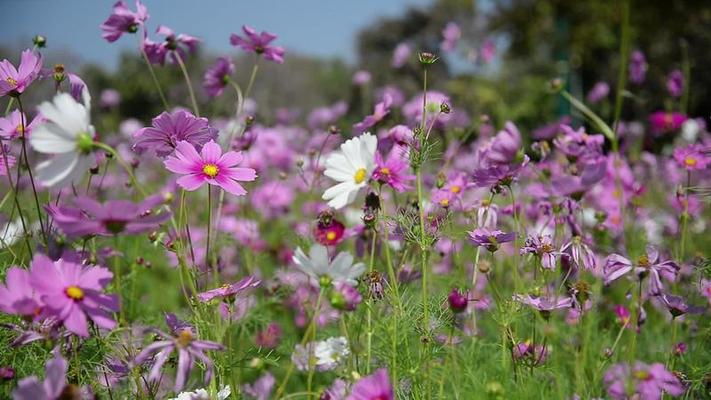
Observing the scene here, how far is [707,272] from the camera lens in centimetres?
118

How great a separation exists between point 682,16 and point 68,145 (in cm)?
713

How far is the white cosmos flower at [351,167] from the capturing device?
3.18 feet

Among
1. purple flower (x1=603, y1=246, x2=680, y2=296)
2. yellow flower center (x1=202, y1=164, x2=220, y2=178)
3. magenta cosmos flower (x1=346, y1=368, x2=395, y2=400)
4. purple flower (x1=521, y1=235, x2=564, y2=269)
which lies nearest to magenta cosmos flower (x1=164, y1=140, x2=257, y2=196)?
yellow flower center (x1=202, y1=164, x2=220, y2=178)

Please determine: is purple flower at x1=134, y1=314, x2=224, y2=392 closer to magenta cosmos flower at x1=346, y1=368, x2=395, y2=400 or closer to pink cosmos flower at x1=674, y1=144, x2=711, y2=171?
magenta cosmos flower at x1=346, y1=368, x2=395, y2=400

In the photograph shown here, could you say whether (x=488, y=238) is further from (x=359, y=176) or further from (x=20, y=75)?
(x=20, y=75)

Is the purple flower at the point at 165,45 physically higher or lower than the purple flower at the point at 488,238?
higher

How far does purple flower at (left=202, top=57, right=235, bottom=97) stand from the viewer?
1.59 metres

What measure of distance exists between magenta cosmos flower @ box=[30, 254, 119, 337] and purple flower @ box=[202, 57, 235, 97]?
0.87 metres

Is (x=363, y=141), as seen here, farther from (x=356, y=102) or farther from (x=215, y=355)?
(x=356, y=102)

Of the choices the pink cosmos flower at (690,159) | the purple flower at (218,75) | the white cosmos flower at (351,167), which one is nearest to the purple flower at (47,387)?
the white cosmos flower at (351,167)

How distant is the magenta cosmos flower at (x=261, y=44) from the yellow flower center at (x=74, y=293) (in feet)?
2.80

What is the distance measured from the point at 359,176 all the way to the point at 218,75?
0.74 metres

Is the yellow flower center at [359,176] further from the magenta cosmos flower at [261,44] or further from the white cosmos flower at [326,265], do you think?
Answer: the magenta cosmos flower at [261,44]

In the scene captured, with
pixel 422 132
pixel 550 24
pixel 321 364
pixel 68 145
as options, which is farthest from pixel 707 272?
pixel 550 24
